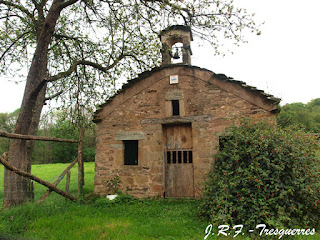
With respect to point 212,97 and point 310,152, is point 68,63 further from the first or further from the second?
point 310,152

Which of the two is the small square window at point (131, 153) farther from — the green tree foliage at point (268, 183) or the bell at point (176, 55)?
the green tree foliage at point (268, 183)

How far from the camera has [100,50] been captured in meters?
8.25

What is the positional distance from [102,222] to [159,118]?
3.40 m

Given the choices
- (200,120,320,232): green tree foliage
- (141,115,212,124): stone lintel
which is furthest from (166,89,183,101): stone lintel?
(200,120,320,232): green tree foliage

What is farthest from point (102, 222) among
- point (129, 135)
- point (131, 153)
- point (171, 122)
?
point (131, 153)

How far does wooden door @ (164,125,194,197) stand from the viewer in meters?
6.71

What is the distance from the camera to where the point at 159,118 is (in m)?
6.96

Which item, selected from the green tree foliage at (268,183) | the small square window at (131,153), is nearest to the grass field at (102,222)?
the green tree foliage at (268,183)

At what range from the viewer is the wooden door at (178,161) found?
6709 millimetres

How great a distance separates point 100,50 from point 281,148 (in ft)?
22.3

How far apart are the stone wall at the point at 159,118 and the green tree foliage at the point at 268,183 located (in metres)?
1.24

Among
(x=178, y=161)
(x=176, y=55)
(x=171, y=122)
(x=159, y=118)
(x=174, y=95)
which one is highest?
(x=176, y=55)

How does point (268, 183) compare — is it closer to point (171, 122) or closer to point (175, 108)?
point (171, 122)

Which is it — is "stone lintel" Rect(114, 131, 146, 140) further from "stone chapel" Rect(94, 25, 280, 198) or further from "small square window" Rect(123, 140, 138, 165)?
"small square window" Rect(123, 140, 138, 165)
